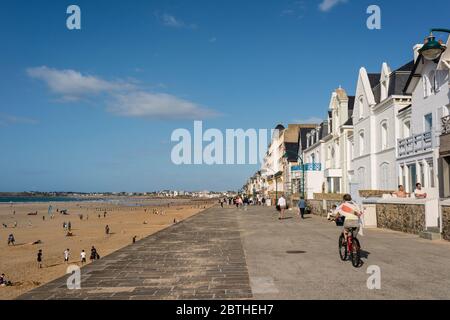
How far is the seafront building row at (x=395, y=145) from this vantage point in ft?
56.9

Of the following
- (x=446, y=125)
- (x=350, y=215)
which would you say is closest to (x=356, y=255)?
(x=350, y=215)

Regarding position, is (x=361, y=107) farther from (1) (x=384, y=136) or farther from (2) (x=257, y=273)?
(2) (x=257, y=273)

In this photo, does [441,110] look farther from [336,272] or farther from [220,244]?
Answer: [336,272]

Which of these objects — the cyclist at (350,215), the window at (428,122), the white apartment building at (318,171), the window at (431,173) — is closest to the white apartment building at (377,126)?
the window at (428,122)

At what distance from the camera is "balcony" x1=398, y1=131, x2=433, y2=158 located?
2130 cm

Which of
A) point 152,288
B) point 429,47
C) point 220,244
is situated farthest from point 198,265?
point 429,47

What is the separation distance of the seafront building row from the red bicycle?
5327mm

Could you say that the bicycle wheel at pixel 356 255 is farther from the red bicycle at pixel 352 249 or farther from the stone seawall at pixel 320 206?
the stone seawall at pixel 320 206

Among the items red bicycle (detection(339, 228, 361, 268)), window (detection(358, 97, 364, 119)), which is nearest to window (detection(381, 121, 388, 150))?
window (detection(358, 97, 364, 119))

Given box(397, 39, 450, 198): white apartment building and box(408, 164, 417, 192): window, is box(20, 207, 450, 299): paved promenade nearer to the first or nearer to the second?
box(397, 39, 450, 198): white apartment building

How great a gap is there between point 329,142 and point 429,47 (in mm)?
33038

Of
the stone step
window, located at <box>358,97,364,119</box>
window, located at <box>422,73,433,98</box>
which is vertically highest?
window, located at <box>358,97,364,119</box>
